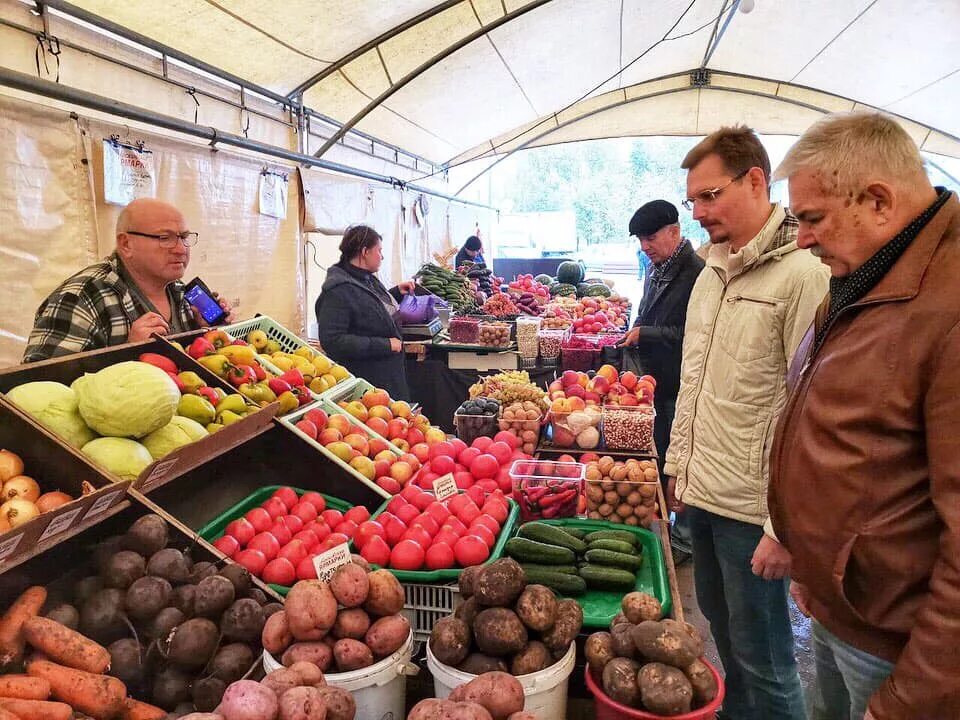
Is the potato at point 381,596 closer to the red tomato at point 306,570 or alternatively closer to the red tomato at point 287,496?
the red tomato at point 306,570

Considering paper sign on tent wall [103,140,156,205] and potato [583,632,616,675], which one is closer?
potato [583,632,616,675]

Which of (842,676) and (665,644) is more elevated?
(665,644)

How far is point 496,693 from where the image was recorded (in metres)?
1.19

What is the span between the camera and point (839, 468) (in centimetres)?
136

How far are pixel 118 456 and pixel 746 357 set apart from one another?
1.93 meters

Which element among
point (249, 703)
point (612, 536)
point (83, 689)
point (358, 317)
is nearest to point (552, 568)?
point (612, 536)

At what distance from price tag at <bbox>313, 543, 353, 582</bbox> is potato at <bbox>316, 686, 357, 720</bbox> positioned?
14.0 inches

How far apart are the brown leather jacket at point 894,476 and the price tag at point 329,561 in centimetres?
107

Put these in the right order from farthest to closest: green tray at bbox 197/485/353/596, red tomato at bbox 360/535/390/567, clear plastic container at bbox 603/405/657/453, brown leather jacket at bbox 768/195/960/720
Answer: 1. clear plastic container at bbox 603/405/657/453
2. green tray at bbox 197/485/353/596
3. red tomato at bbox 360/535/390/567
4. brown leather jacket at bbox 768/195/960/720

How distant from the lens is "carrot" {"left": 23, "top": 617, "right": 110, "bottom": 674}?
1261mm

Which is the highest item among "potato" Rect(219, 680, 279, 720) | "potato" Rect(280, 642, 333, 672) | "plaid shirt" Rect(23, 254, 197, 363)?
"plaid shirt" Rect(23, 254, 197, 363)

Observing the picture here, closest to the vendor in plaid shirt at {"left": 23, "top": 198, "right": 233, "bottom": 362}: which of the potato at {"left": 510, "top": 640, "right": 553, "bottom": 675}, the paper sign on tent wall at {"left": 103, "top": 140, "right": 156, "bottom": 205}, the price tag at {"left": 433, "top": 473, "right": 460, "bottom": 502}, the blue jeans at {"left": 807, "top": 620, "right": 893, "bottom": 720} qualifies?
→ the paper sign on tent wall at {"left": 103, "top": 140, "right": 156, "bottom": 205}

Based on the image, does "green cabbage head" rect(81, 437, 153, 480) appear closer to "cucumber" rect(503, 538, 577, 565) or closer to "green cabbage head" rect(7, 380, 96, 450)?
"green cabbage head" rect(7, 380, 96, 450)

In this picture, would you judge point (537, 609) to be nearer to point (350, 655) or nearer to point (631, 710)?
point (631, 710)
